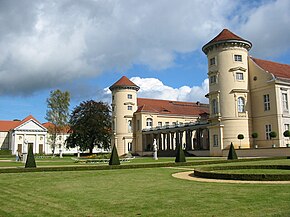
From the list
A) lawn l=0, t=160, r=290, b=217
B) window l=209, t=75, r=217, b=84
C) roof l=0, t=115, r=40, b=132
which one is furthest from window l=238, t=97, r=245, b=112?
roof l=0, t=115, r=40, b=132

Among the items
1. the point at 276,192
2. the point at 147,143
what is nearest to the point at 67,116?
the point at 147,143

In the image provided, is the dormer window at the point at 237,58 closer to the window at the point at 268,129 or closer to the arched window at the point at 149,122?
the window at the point at 268,129

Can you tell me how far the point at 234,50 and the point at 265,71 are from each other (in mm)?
4986

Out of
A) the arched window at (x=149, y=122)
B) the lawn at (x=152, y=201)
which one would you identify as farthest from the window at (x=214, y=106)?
the lawn at (x=152, y=201)

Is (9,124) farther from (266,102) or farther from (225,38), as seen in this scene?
(266,102)

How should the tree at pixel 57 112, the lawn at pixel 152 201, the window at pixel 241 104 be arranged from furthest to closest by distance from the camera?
the tree at pixel 57 112
the window at pixel 241 104
the lawn at pixel 152 201

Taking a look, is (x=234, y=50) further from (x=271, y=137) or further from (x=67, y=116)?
(x=67, y=116)

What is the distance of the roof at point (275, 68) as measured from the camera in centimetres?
4353

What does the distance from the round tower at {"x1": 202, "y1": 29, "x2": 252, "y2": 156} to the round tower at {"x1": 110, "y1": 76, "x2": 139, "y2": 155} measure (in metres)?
24.5

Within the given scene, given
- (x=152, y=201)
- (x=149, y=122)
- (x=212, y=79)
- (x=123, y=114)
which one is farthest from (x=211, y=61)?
(x=152, y=201)

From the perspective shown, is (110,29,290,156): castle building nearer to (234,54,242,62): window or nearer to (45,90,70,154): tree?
(234,54,242,62): window

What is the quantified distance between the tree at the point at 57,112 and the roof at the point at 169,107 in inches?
577

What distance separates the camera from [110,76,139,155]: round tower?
6569 cm

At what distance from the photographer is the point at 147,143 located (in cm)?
6581
